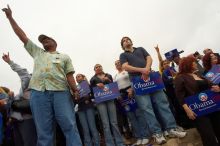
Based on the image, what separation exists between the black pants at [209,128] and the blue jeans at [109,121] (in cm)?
199

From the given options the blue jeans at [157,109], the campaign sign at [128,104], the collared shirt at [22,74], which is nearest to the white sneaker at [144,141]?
the blue jeans at [157,109]

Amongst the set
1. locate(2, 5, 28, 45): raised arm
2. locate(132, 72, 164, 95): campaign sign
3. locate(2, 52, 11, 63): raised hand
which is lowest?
locate(132, 72, 164, 95): campaign sign

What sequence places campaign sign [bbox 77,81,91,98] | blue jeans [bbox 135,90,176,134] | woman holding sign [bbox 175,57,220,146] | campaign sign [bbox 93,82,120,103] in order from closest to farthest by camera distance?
woman holding sign [bbox 175,57,220,146] < blue jeans [bbox 135,90,176,134] < campaign sign [bbox 93,82,120,103] < campaign sign [bbox 77,81,91,98]

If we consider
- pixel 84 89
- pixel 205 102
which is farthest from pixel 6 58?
pixel 205 102

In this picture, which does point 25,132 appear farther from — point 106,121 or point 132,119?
point 132,119

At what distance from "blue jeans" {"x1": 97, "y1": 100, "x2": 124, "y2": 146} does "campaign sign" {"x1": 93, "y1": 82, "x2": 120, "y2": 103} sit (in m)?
0.10

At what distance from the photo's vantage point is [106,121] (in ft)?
19.3

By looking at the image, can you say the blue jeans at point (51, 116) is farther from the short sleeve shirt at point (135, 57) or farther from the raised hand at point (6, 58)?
the short sleeve shirt at point (135, 57)

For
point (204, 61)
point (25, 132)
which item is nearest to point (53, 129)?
point (25, 132)

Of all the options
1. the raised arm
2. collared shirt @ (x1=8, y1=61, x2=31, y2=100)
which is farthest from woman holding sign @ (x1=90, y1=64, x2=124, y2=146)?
the raised arm

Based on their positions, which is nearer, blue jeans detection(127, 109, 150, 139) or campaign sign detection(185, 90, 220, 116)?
campaign sign detection(185, 90, 220, 116)

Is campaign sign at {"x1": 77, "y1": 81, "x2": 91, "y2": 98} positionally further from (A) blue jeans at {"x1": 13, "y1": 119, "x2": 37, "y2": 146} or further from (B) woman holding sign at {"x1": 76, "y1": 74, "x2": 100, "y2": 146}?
(A) blue jeans at {"x1": 13, "y1": 119, "x2": 37, "y2": 146}

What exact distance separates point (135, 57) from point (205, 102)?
6.07 ft

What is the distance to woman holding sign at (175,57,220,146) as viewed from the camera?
13.9 ft
